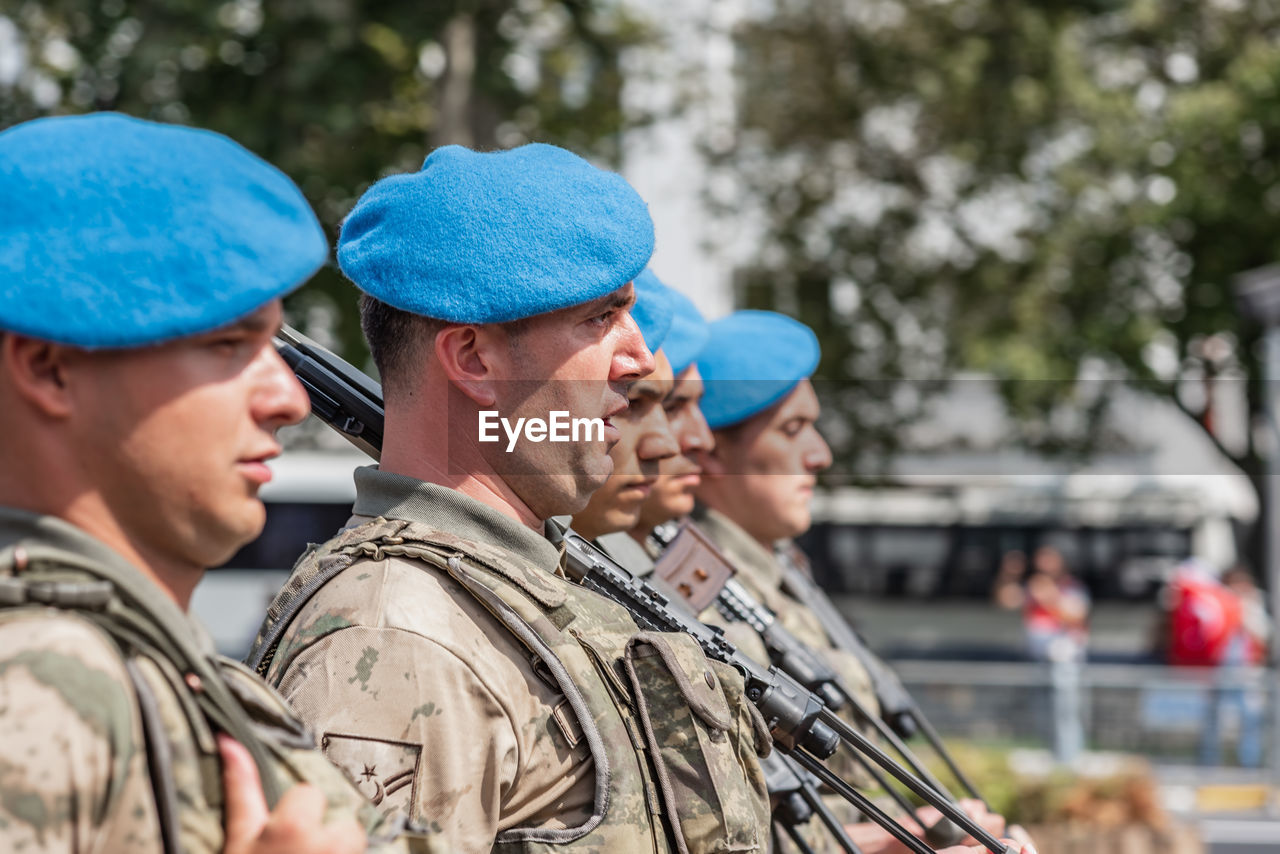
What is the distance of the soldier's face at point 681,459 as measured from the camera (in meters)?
3.88

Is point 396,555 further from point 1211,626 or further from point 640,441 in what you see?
point 1211,626

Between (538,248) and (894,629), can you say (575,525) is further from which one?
(894,629)

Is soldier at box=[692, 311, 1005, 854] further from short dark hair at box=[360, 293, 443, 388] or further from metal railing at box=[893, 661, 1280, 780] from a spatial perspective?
metal railing at box=[893, 661, 1280, 780]

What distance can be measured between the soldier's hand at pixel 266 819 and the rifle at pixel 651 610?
1160 millimetres

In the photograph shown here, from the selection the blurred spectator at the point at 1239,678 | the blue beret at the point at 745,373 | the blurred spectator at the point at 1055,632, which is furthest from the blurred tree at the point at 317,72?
the blurred spectator at the point at 1239,678

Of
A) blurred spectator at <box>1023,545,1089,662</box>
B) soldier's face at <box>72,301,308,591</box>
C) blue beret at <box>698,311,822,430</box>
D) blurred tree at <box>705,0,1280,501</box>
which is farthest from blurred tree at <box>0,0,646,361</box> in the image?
blurred tree at <box>705,0,1280,501</box>

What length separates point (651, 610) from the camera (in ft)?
8.93

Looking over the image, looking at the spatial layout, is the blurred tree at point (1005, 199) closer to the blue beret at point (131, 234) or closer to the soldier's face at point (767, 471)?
the soldier's face at point (767, 471)

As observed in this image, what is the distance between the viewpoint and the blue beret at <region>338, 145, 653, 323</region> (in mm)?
2354

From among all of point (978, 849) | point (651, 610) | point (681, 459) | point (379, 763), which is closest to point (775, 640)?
point (681, 459)

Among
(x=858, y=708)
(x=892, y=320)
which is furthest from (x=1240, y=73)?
(x=858, y=708)

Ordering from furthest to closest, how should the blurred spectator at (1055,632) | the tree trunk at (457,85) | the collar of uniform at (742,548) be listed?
the blurred spectator at (1055,632), the tree trunk at (457,85), the collar of uniform at (742,548)

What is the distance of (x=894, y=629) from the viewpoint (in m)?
24.3

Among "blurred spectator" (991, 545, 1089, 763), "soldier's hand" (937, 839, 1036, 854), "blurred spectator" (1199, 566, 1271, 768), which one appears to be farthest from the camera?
"blurred spectator" (991, 545, 1089, 763)
